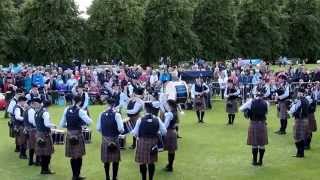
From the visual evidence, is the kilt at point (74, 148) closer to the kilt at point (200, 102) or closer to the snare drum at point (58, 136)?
the snare drum at point (58, 136)

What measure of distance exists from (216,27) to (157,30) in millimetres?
5668

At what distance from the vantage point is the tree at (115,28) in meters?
44.7

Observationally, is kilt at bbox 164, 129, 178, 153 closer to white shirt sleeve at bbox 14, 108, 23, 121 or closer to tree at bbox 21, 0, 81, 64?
white shirt sleeve at bbox 14, 108, 23, 121

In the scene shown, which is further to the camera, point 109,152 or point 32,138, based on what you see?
point 32,138

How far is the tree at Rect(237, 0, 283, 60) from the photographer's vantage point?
175 feet

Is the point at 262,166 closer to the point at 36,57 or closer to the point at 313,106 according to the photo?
the point at 313,106

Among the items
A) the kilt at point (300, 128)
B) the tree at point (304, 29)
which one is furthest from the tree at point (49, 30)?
the kilt at point (300, 128)

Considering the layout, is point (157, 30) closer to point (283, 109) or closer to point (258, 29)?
point (258, 29)

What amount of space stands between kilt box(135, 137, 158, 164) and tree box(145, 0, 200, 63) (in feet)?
121

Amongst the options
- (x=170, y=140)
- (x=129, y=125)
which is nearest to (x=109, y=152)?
(x=170, y=140)

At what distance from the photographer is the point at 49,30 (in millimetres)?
42531

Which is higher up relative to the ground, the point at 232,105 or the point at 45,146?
the point at 232,105

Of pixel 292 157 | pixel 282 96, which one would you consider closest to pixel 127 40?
pixel 282 96

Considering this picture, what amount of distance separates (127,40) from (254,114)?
33.0 metres
